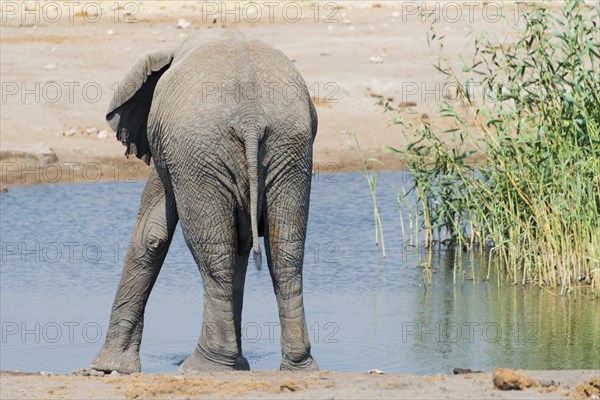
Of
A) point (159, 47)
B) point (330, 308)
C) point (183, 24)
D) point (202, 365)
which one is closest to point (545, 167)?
point (330, 308)

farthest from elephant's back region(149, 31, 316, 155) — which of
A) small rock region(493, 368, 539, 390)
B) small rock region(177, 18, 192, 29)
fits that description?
small rock region(177, 18, 192, 29)

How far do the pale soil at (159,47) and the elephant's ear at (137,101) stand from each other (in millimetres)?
5982

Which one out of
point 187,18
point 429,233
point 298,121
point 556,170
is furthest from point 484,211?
point 187,18

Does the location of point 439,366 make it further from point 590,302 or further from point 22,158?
point 22,158

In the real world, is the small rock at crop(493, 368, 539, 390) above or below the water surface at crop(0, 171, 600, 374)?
above

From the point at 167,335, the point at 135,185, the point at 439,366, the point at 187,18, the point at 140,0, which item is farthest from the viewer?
the point at 140,0

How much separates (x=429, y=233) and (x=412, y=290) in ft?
3.57

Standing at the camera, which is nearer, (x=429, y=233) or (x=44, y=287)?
(x=44, y=287)

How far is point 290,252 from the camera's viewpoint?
6219 millimetres

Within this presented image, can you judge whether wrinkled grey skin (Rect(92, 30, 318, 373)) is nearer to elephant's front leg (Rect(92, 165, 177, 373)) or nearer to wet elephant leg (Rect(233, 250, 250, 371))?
wet elephant leg (Rect(233, 250, 250, 371))

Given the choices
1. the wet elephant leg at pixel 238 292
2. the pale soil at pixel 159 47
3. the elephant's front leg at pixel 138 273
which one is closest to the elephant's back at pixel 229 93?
the elephant's front leg at pixel 138 273

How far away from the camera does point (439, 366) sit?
24.9ft

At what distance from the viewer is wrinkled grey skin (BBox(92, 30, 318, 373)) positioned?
6004 millimetres

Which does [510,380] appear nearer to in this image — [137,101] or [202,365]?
[202,365]
